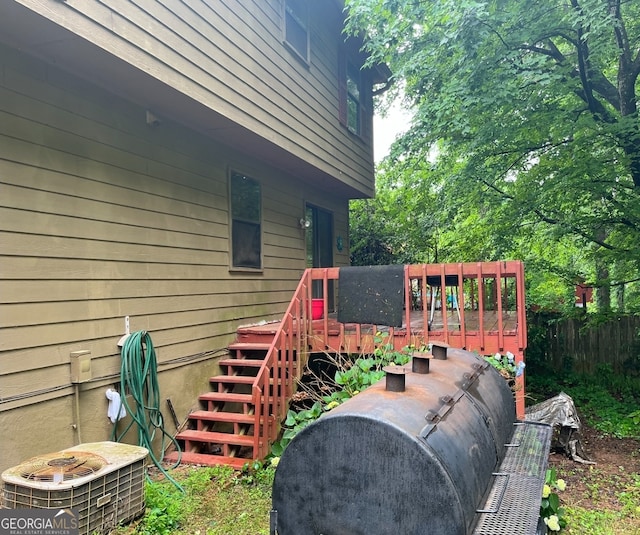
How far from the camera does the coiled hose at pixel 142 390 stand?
438cm

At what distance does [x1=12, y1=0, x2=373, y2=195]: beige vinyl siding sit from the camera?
12.2ft

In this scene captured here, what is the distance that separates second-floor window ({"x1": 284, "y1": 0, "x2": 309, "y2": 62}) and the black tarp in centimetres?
350

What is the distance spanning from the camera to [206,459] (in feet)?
15.6

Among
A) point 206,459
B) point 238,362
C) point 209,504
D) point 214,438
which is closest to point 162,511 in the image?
point 209,504

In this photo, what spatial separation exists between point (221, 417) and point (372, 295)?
6.89 feet

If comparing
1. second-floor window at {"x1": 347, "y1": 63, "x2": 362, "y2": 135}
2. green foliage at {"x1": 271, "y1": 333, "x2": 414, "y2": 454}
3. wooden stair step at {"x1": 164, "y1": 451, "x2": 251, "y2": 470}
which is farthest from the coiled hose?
second-floor window at {"x1": 347, "y1": 63, "x2": 362, "y2": 135}

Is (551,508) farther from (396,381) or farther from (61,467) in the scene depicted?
(61,467)

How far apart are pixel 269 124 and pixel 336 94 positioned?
2.81 metres

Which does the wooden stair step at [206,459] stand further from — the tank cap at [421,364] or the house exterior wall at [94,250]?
the tank cap at [421,364]

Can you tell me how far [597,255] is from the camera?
25.1ft

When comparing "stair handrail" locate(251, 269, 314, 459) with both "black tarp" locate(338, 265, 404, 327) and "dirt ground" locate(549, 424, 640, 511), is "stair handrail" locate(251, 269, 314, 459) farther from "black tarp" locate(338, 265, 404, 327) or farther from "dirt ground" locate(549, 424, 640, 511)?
"dirt ground" locate(549, 424, 640, 511)

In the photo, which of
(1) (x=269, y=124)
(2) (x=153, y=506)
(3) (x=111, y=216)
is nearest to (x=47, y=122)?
(3) (x=111, y=216)

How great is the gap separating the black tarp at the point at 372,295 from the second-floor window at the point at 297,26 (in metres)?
3.50

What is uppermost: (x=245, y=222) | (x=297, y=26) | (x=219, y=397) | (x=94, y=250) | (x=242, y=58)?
(x=297, y=26)
